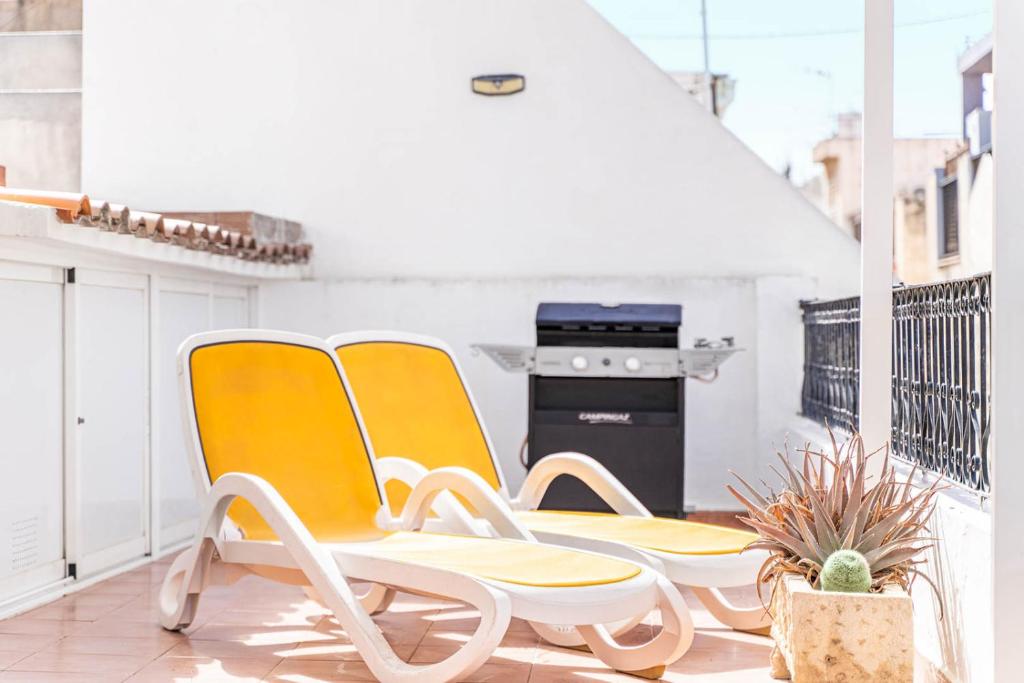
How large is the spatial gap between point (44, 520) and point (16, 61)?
482cm

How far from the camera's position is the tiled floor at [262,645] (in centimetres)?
406

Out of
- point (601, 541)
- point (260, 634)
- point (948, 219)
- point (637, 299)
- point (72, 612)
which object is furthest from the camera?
point (948, 219)

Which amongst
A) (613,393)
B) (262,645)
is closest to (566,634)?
(262,645)

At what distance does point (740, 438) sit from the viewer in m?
7.70

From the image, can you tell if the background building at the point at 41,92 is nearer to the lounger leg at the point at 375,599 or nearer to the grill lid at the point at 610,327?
the grill lid at the point at 610,327

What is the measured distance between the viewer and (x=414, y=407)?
5.63 m

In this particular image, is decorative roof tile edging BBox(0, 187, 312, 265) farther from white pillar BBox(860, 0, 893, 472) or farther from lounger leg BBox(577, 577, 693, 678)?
white pillar BBox(860, 0, 893, 472)

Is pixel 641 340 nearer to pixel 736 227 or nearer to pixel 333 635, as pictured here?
pixel 736 227

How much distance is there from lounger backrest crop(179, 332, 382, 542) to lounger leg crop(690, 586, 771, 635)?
4.49ft

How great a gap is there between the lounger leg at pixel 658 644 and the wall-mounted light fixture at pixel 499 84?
4.58 meters

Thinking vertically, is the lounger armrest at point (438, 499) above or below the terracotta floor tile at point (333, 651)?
above

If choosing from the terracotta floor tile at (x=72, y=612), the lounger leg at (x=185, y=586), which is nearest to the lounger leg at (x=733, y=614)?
the lounger leg at (x=185, y=586)

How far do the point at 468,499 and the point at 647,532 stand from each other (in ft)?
2.41

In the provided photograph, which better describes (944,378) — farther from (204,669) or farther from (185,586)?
(185,586)
